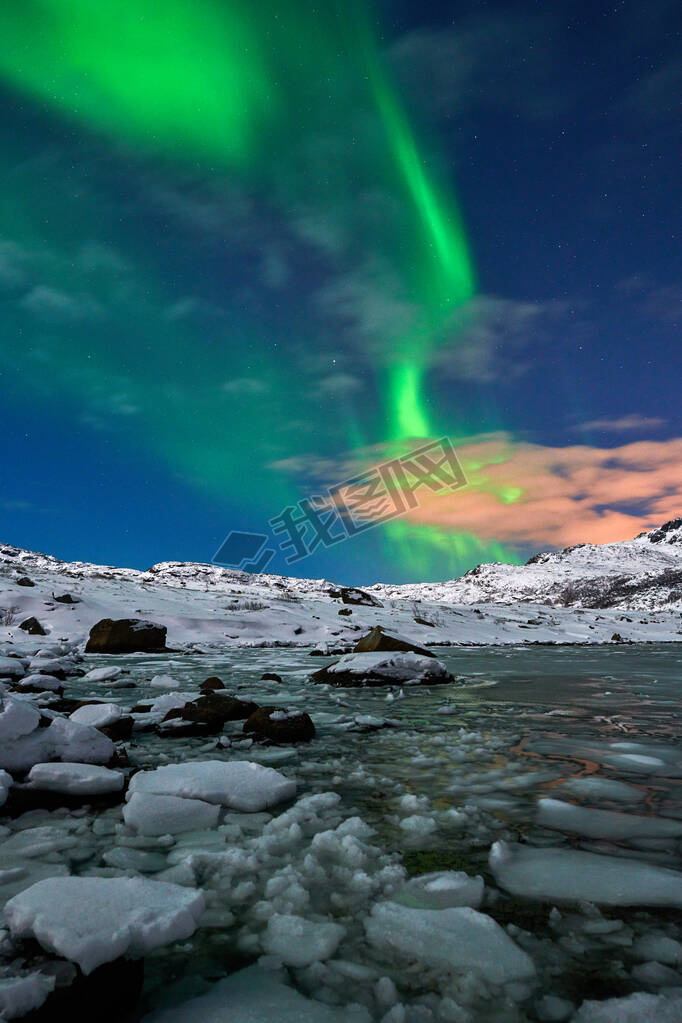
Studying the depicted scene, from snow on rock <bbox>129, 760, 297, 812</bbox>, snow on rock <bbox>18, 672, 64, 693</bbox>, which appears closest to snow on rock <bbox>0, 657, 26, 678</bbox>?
snow on rock <bbox>18, 672, 64, 693</bbox>

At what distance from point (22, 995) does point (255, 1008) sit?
0.67m

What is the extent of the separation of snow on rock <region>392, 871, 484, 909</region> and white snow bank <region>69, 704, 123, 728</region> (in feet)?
13.2

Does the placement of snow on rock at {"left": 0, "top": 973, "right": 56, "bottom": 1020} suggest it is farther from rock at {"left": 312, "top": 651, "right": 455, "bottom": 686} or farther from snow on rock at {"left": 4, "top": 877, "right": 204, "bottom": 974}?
rock at {"left": 312, "top": 651, "right": 455, "bottom": 686}

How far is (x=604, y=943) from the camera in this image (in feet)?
6.81

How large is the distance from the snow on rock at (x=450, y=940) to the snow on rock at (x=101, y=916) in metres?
0.75

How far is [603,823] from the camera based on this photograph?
11.0 ft

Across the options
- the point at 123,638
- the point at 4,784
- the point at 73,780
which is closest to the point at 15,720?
the point at 4,784

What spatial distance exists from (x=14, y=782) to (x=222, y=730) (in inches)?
100

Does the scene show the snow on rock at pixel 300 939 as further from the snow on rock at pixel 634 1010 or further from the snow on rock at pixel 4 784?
the snow on rock at pixel 4 784

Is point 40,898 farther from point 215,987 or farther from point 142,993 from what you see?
point 215,987

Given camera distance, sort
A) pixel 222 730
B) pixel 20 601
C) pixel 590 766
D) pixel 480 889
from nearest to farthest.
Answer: pixel 480 889
pixel 590 766
pixel 222 730
pixel 20 601

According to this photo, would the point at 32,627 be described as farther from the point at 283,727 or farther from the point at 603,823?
the point at 603,823

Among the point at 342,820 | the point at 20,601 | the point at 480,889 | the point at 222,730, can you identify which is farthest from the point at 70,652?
the point at 480,889

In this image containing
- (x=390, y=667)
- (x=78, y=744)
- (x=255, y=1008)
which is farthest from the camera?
(x=390, y=667)
